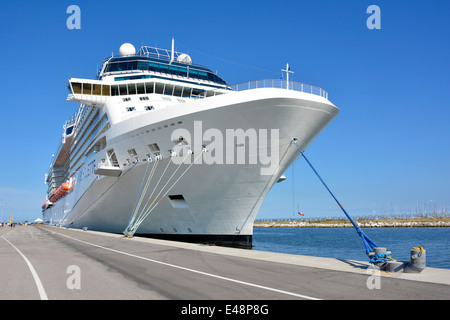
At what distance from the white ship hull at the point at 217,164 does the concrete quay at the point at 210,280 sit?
5.88 metres

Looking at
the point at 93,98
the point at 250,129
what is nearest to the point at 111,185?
the point at 93,98

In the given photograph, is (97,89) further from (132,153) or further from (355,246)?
(355,246)

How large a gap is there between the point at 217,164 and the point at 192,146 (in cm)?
150

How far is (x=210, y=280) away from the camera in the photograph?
26.9 ft

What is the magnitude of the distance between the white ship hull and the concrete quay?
231 inches

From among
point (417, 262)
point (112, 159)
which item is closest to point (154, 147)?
point (112, 159)

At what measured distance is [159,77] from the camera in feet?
82.8

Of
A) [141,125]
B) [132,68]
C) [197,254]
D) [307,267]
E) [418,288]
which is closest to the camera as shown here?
[418,288]

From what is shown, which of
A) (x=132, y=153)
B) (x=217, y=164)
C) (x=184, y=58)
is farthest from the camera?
(x=184, y=58)

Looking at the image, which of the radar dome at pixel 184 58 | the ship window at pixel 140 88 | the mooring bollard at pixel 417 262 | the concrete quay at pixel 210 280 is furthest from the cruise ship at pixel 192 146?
the mooring bollard at pixel 417 262

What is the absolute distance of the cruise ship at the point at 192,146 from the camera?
642 inches

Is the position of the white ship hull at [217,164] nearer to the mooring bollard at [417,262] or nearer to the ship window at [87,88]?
the ship window at [87,88]
